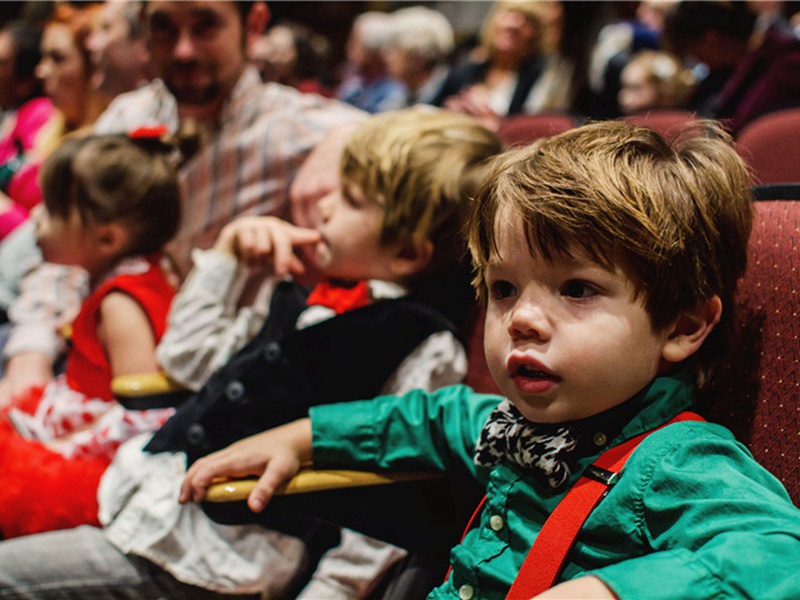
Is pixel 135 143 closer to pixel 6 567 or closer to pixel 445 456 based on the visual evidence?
pixel 6 567

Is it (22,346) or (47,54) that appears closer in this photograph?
(22,346)

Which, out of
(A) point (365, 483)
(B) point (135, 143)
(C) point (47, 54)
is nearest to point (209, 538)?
(A) point (365, 483)

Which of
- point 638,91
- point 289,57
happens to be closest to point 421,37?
point 289,57

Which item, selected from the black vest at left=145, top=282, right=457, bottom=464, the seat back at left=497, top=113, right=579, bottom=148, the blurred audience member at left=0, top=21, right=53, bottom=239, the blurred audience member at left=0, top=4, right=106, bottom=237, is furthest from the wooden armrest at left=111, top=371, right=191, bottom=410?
the blurred audience member at left=0, top=21, right=53, bottom=239

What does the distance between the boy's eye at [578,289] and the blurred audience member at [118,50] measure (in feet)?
6.74

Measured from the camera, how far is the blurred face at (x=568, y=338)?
854 mm

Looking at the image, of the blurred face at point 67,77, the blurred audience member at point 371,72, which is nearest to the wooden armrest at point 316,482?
the blurred face at point 67,77

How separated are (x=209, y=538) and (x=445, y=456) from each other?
39 cm

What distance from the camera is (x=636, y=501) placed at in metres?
0.82

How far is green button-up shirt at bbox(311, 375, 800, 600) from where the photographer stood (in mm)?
691

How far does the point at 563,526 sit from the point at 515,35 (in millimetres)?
3678

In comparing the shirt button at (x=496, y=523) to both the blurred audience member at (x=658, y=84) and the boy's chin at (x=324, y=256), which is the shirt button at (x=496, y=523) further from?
the blurred audience member at (x=658, y=84)

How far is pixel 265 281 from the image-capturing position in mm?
1756

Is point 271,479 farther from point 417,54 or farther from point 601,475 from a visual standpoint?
point 417,54
